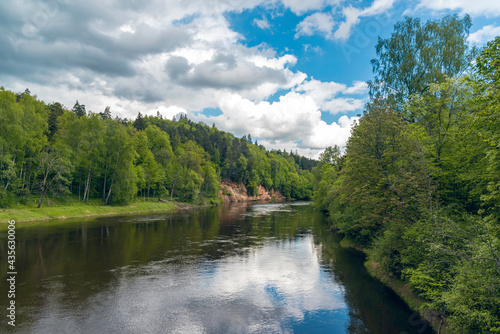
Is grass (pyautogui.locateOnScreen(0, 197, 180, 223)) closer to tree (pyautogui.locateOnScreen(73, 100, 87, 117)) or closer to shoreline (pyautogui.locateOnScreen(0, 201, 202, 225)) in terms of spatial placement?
shoreline (pyautogui.locateOnScreen(0, 201, 202, 225))

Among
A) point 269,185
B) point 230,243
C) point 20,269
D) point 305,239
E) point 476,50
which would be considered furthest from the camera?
point 269,185

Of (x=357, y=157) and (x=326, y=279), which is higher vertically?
(x=357, y=157)

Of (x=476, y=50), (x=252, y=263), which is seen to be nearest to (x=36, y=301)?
(x=252, y=263)

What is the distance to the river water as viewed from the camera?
1525 centimetres

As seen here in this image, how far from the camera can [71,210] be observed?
54.2 m

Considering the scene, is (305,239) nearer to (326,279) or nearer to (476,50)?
(326,279)

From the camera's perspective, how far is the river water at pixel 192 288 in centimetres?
1525

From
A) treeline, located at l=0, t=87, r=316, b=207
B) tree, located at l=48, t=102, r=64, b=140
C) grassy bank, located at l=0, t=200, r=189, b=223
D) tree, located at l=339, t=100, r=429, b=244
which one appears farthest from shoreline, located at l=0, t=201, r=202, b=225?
tree, located at l=339, t=100, r=429, b=244

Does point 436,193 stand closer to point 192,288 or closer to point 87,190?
point 192,288

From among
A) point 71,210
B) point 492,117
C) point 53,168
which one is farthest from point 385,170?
point 53,168

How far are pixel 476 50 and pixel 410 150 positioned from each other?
18.8 m

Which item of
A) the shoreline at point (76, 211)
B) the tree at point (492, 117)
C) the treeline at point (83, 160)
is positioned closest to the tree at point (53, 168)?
the treeline at point (83, 160)

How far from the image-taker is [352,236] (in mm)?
36094

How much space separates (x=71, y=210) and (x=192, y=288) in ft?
150
